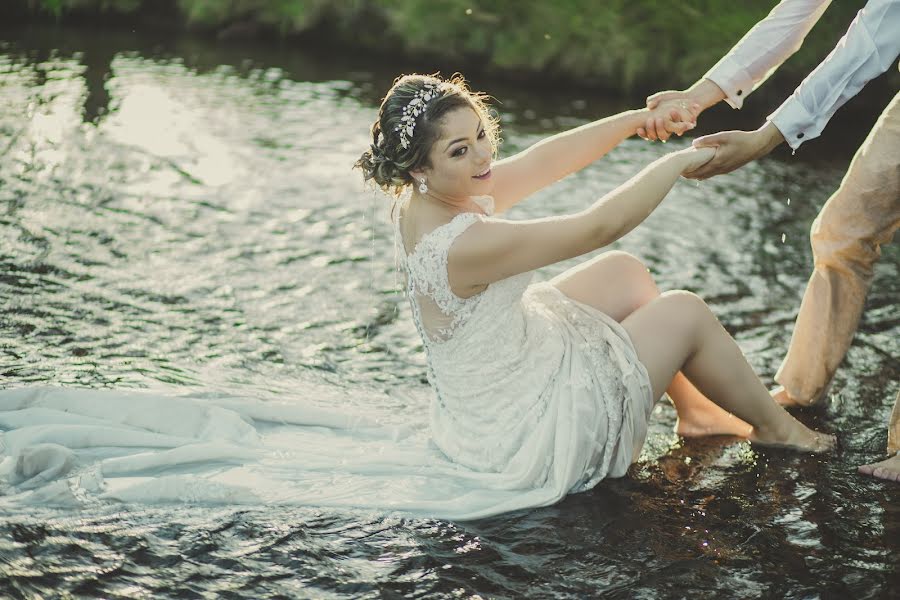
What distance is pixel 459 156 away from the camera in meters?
3.82

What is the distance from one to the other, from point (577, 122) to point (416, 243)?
22.3 feet

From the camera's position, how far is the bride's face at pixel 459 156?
12.4ft

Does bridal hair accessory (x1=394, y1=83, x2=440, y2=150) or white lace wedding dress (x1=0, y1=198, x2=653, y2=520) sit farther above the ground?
bridal hair accessory (x1=394, y1=83, x2=440, y2=150)

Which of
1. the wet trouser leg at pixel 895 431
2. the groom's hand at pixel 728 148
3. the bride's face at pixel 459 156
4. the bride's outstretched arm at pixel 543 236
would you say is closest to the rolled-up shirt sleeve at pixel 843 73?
the groom's hand at pixel 728 148

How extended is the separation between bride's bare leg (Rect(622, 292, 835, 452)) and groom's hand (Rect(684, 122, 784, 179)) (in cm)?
51

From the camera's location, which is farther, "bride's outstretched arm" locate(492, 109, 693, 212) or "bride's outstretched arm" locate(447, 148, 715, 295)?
"bride's outstretched arm" locate(492, 109, 693, 212)

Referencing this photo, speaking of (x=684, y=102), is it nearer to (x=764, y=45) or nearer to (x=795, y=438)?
(x=764, y=45)

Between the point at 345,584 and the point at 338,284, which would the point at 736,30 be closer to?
the point at 338,284

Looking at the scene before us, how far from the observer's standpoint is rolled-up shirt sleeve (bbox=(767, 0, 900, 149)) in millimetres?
4289

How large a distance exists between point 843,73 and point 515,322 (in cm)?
173

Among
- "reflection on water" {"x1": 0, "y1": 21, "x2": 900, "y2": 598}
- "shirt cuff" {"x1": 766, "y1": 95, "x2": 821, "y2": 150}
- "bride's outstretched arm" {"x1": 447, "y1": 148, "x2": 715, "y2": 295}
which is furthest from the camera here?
"shirt cuff" {"x1": 766, "y1": 95, "x2": 821, "y2": 150}

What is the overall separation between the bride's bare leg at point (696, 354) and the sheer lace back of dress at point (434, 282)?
683 millimetres

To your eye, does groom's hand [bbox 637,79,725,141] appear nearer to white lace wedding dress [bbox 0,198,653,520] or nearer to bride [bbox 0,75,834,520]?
bride [bbox 0,75,834,520]

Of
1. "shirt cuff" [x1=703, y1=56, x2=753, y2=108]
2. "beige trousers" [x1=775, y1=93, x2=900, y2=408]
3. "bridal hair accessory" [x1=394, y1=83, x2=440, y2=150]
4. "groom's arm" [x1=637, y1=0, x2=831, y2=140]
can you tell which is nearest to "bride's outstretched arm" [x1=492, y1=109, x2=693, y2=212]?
"groom's arm" [x1=637, y1=0, x2=831, y2=140]
